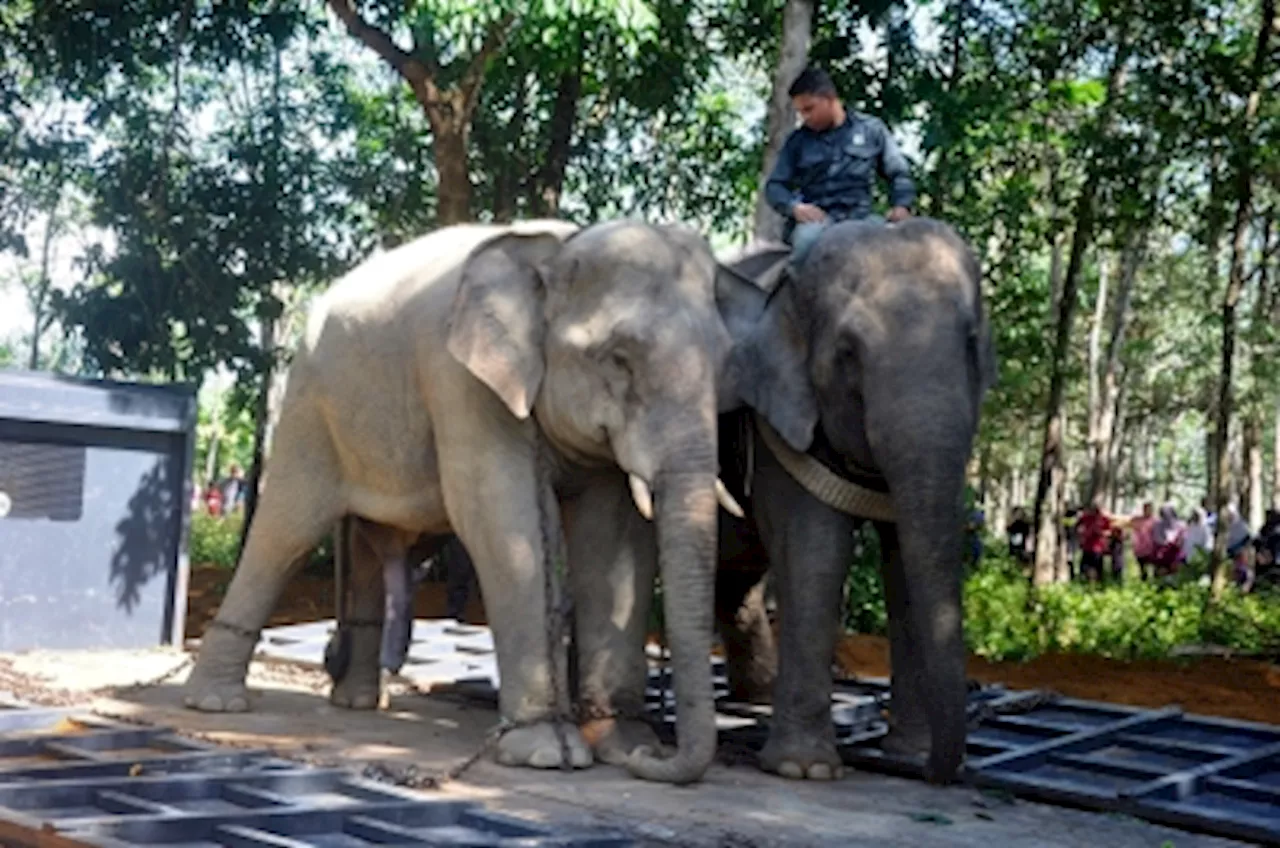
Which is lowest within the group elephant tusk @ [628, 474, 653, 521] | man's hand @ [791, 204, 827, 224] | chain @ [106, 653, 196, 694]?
chain @ [106, 653, 196, 694]

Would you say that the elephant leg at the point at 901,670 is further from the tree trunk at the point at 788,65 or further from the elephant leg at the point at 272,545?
the tree trunk at the point at 788,65

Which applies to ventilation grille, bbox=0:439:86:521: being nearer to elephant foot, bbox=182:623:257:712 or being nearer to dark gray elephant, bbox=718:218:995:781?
elephant foot, bbox=182:623:257:712

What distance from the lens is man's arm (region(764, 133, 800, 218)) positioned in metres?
8.70

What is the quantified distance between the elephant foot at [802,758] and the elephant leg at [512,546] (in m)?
0.81

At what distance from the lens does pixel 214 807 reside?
6.34 metres

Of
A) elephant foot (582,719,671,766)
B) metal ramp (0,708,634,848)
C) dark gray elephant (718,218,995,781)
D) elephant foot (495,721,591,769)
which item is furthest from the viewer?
elephant foot (582,719,671,766)

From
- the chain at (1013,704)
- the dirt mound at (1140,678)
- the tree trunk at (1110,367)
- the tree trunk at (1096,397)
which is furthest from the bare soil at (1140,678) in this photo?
the tree trunk at (1096,397)

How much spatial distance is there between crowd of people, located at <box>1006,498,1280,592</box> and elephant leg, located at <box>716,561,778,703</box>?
14672 millimetres

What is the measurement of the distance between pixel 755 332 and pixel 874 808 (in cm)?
232

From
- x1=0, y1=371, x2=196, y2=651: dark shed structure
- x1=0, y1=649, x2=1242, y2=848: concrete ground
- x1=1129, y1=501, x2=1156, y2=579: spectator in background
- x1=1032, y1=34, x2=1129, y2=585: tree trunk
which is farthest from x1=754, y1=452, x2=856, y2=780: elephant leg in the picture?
x1=1129, y1=501, x2=1156, y2=579: spectator in background

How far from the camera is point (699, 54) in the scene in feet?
54.2

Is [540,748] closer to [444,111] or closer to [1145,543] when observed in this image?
[444,111]

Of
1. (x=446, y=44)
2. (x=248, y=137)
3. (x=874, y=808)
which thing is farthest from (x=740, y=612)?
(x=248, y=137)

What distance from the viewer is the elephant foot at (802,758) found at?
760cm
